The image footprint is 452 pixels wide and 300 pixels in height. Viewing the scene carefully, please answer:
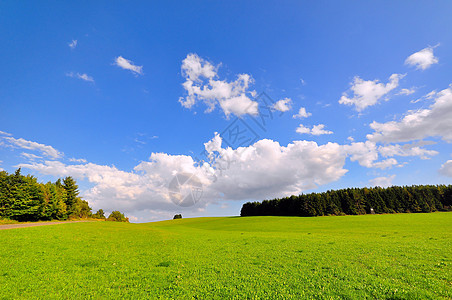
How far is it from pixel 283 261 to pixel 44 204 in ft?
280

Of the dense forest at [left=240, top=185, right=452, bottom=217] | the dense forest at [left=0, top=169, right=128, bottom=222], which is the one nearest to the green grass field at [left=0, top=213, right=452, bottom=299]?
the dense forest at [left=0, top=169, right=128, bottom=222]

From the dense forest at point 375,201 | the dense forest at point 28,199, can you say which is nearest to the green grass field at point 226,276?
the dense forest at point 28,199

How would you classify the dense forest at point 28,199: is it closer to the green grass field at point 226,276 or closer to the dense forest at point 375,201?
the green grass field at point 226,276

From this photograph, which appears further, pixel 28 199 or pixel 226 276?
pixel 28 199

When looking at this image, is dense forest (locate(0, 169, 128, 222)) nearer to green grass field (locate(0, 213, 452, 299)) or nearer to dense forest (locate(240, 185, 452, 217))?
green grass field (locate(0, 213, 452, 299))

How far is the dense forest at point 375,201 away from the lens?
10381 centimetres

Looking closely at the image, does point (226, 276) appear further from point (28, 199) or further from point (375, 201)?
point (375, 201)

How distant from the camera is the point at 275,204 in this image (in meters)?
129

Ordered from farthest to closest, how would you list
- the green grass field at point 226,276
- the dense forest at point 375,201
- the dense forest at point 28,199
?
1. the dense forest at point 375,201
2. the dense forest at point 28,199
3. the green grass field at point 226,276

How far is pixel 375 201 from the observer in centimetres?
10600

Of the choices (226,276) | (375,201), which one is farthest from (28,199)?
(375,201)

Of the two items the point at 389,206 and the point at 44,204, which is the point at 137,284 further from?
the point at 389,206

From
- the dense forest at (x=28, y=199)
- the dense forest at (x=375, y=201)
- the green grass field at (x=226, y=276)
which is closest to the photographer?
the green grass field at (x=226, y=276)

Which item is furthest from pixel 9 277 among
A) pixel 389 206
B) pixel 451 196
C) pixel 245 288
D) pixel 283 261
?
pixel 451 196
